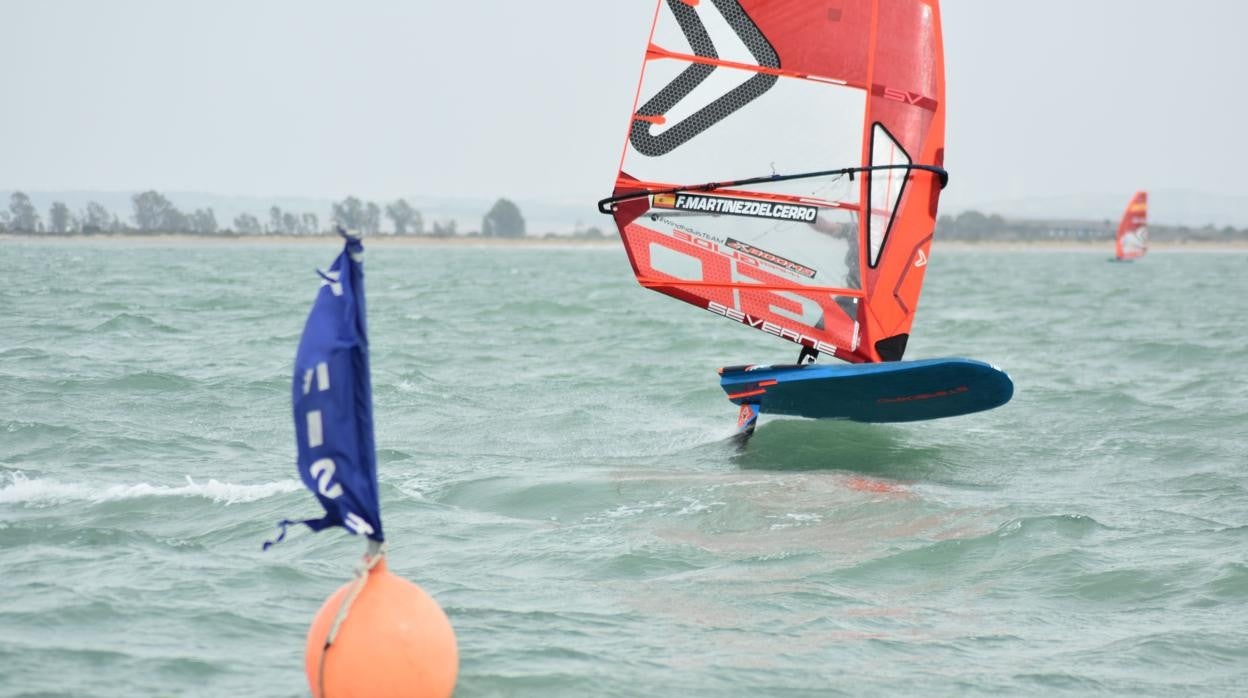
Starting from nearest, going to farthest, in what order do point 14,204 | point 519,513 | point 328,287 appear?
point 328,287, point 519,513, point 14,204

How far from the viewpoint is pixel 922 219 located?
11539 mm

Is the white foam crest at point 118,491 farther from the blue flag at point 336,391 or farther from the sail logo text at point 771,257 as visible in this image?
the blue flag at point 336,391

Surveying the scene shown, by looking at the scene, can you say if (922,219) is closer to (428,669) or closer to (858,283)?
(858,283)

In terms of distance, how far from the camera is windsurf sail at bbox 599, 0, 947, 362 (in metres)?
11.1

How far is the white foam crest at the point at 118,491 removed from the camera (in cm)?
930

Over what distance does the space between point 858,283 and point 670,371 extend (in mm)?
8083

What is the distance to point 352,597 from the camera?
5.08 m

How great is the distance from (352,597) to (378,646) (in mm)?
196

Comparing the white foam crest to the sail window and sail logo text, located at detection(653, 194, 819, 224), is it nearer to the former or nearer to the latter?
sail logo text, located at detection(653, 194, 819, 224)

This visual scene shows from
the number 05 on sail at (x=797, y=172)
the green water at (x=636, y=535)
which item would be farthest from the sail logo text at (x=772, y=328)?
the green water at (x=636, y=535)

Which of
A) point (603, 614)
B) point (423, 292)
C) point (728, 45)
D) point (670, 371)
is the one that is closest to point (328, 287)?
point (603, 614)

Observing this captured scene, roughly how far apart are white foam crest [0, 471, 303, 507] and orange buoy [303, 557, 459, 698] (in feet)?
15.1

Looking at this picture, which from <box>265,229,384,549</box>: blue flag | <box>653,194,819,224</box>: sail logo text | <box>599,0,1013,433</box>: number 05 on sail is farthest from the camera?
<box>653,194,819,224</box>: sail logo text

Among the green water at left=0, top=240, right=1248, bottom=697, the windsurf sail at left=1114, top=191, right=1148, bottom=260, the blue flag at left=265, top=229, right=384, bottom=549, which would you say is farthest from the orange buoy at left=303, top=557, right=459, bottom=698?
the windsurf sail at left=1114, top=191, right=1148, bottom=260
